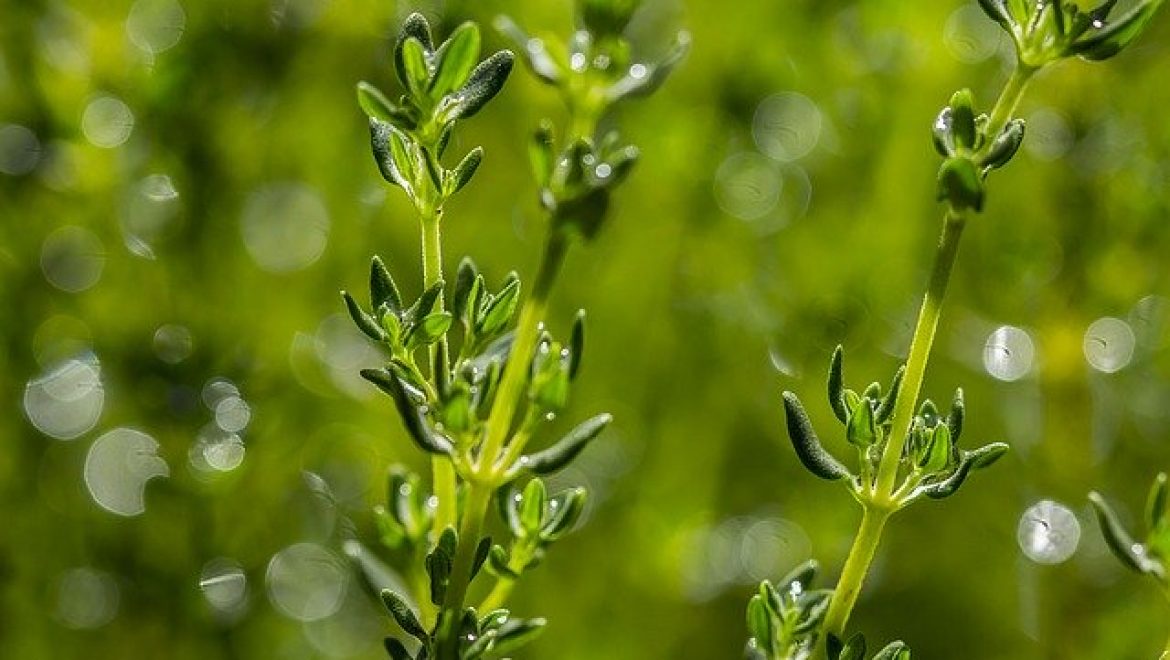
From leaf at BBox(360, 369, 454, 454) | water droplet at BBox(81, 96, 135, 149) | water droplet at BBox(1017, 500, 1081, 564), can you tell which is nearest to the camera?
→ leaf at BBox(360, 369, 454, 454)

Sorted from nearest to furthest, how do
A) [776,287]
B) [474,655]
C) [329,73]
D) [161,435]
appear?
[474,655] < [161,435] < [776,287] < [329,73]

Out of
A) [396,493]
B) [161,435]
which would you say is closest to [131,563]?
[161,435]

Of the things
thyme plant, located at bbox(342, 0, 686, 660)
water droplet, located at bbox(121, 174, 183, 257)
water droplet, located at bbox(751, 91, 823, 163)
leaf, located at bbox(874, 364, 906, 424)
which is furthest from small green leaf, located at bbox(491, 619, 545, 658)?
water droplet, located at bbox(751, 91, 823, 163)

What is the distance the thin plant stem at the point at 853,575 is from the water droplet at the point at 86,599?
1.83 ft

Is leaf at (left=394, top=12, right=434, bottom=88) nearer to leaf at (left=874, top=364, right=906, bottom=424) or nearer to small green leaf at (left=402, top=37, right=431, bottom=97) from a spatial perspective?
small green leaf at (left=402, top=37, right=431, bottom=97)

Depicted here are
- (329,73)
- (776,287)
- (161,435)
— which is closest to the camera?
(161,435)

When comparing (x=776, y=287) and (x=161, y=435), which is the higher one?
(x=776, y=287)

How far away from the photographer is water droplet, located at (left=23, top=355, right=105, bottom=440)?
858 millimetres

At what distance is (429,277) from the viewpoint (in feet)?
1.22

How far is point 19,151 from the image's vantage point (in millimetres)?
837

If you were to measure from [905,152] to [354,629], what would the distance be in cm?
48

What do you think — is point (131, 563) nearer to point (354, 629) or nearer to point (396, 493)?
point (354, 629)

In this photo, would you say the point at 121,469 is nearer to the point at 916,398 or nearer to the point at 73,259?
the point at 73,259

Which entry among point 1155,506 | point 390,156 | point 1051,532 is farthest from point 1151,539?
point 1051,532
